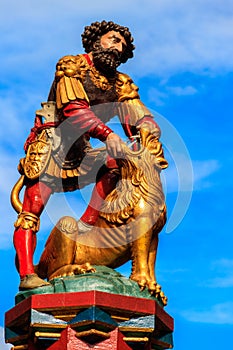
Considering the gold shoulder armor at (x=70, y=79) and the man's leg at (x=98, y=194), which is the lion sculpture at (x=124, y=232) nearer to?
the man's leg at (x=98, y=194)

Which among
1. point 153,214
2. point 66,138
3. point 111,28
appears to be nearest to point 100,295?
point 153,214

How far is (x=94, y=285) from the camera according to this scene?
11.9 m

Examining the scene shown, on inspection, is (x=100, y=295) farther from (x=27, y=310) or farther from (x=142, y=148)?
(x=142, y=148)

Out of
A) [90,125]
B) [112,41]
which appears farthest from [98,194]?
[112,41]

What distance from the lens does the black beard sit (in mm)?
13336

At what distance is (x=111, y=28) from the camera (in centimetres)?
1348

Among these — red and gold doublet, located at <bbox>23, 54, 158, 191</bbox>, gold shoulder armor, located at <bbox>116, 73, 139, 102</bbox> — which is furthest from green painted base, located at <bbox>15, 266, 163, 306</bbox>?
gold shoulder armor, located at <bbox>116, 73, 139, 102</bbox>

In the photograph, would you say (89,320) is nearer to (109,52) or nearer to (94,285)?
(94,285)

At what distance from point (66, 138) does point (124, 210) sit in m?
1.10

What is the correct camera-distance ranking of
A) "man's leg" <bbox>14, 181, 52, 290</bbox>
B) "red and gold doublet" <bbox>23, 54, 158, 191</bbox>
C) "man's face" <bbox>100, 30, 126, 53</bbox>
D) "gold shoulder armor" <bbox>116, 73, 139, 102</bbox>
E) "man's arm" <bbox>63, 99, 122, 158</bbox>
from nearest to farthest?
"man's leg" <bbox>14, 181, 52, 290</bbox>, "man's arm" <bbox>63, 99, 122, 158</bbox>, "red and gold doublet" <bbox>23, 54, 158, 191</bbox>, "man's face" <bbox>100, 30, 126, 53</bbox>, "gold shoulder armor" <bbox>116, 73, 139, 102</bbox>

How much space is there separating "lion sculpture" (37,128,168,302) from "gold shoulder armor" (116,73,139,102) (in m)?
1.00

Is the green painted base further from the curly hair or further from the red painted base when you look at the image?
the curly hair

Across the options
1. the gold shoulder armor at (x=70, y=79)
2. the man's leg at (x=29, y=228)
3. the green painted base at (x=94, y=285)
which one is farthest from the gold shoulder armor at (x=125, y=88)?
the green painted base at (x=94, y=285)

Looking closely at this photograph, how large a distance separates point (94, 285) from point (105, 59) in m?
2.82
